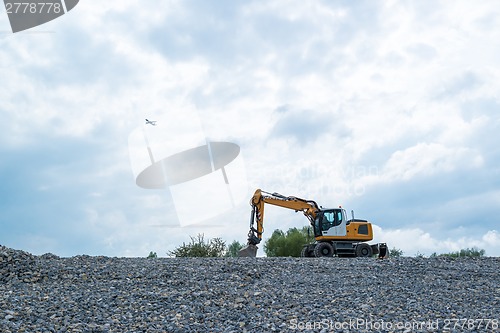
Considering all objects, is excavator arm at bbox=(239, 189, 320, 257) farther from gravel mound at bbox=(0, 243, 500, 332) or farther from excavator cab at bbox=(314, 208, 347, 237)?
gravel mound at bbox=(0, 243, 500, 332)

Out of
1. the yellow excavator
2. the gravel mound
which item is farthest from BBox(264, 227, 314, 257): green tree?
the gravel mound

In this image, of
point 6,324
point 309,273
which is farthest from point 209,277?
point 6,324

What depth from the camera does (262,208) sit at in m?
19.4

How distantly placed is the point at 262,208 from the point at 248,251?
181 cm

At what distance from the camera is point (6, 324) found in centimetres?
801

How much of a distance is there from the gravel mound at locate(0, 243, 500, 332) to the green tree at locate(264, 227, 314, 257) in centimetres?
1081

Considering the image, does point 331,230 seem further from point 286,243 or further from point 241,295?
point 241,295

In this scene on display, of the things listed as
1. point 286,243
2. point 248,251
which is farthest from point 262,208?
point 286,243

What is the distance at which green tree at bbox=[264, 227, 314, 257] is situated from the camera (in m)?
24.9

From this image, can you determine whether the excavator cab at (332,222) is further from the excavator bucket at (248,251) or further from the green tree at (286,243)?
the green tree at (286,243)

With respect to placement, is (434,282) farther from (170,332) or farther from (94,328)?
(94,328)

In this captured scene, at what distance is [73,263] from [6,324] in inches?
200

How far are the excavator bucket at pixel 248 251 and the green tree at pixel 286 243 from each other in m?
6.36

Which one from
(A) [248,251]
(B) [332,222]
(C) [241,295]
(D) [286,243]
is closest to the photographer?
(C) [241,295]
